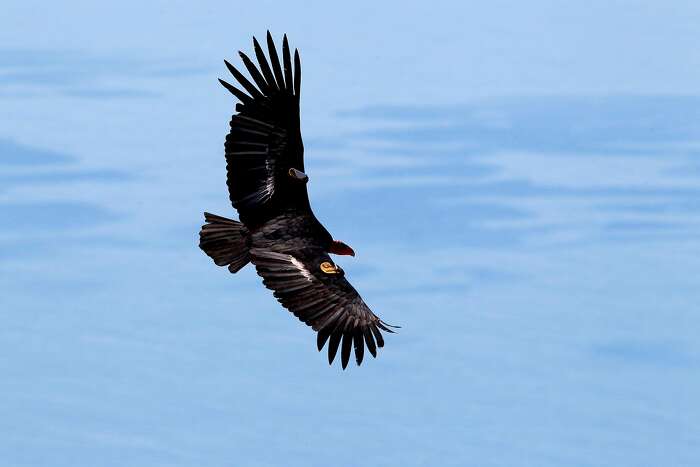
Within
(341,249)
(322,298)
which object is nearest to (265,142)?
(341,249)

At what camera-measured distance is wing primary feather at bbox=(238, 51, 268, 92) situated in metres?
19.6

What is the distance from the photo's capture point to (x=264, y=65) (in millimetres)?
19578

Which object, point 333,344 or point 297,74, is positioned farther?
point 297,74

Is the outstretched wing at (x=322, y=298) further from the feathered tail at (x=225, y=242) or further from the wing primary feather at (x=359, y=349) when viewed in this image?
the feathered tail at (x=225, y=242)

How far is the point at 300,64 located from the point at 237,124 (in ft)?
4.13

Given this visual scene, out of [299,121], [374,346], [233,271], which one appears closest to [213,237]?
[233,271]

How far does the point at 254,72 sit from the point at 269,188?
1.66 meters

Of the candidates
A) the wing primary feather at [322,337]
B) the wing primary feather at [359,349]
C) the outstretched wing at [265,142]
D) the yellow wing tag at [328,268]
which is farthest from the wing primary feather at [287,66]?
the wing primary feather at [359,349]

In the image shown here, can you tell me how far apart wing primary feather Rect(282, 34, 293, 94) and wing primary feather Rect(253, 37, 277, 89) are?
19 cm

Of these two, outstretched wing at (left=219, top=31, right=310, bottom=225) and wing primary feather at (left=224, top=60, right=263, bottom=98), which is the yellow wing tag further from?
wing primary feather at (left=224, top=60, right=263, bottom=98)

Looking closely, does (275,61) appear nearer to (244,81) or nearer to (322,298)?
(244,81)

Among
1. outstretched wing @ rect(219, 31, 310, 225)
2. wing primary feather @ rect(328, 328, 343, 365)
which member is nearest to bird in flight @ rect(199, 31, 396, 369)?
outstretched wing @ rect(219, 31, 310, 225)

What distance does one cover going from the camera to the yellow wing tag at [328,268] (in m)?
18.4

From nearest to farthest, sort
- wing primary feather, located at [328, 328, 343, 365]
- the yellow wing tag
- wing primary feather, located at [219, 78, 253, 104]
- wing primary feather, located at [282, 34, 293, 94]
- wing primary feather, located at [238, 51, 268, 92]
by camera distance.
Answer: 1. wing primary feather, located at [328, 328, 343, 365]
2. the yellow wing tag
3. wing primary feather, located at [282, 34, 293, 94]
4. wing primary feather, located at [238, 51, 268, 92]
5. wing primary feather, located at [219, 78, 253, 104]
